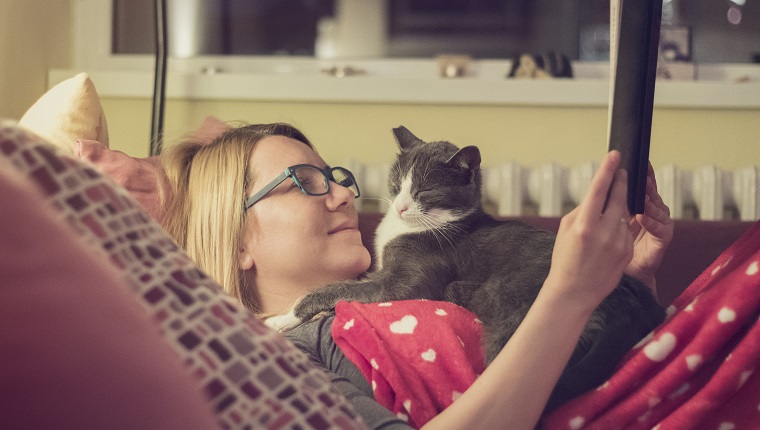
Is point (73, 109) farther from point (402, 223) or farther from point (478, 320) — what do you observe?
point (478, 320)

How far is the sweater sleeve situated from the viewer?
0.80m

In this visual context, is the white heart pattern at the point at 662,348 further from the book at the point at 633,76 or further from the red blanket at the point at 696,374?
the book at the point at 633,76

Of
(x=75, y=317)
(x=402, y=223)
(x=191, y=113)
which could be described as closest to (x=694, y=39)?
(x=402, y=223)

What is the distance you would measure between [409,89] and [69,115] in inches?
39.5

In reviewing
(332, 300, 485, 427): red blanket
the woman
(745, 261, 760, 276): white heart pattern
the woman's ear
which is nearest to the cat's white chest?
the woman

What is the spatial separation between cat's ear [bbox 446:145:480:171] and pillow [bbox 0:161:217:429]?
1.03 metres

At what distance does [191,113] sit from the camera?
2250 mm

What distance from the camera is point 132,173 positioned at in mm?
1339

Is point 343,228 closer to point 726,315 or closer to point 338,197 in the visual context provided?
point 338,197

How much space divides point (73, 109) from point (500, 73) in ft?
4.44

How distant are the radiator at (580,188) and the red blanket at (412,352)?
98 centimetres

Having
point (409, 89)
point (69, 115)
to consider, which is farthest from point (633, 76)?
point (409, 89)

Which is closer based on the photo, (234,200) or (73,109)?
(234,200)

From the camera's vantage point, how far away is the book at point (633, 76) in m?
0.69
